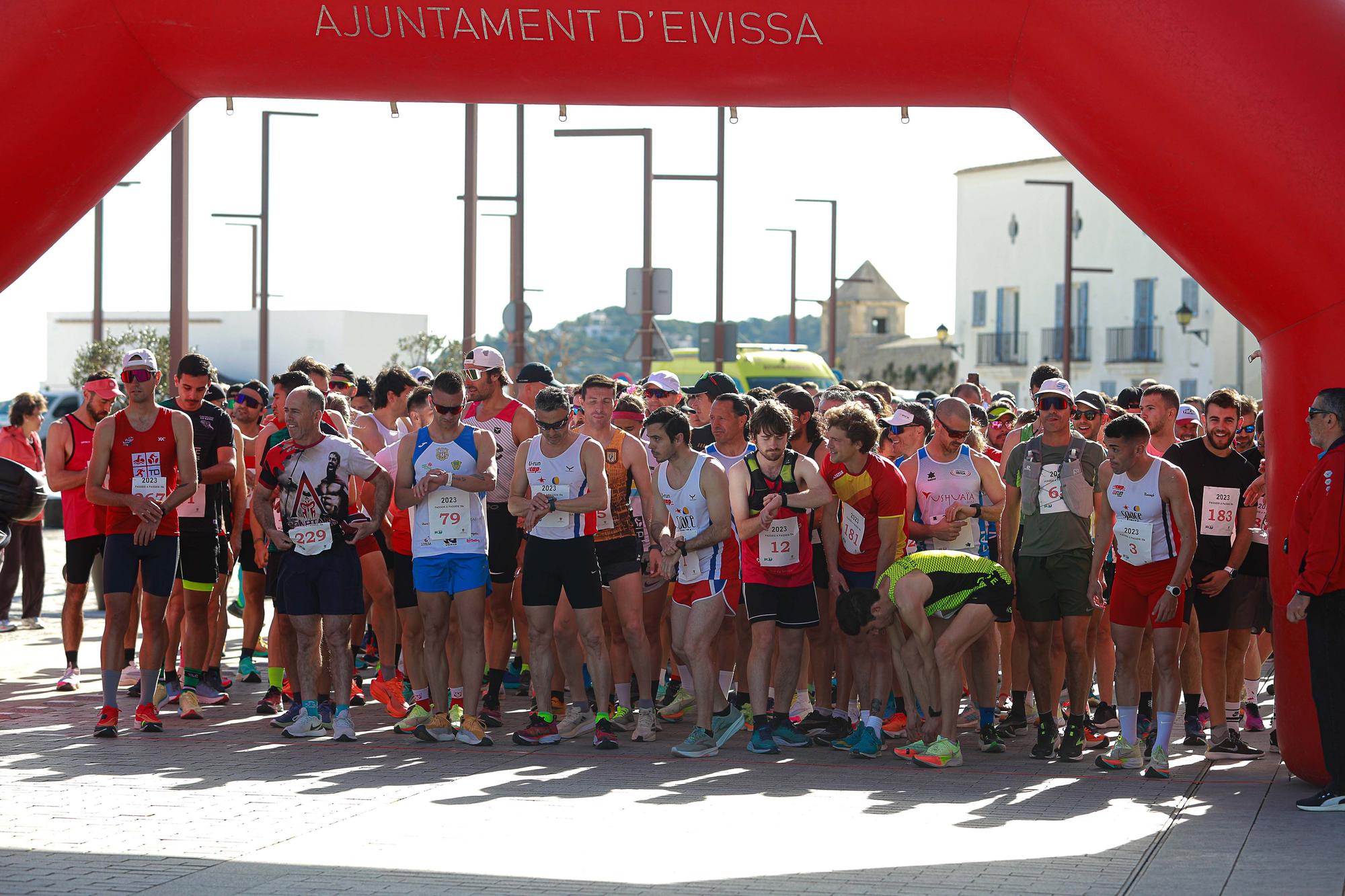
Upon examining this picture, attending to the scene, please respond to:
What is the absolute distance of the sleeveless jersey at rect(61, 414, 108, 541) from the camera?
11.0 metres

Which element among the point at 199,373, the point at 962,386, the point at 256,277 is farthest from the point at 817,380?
the point at 199,373

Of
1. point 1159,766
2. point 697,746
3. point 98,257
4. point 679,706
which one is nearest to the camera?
point 1159,766

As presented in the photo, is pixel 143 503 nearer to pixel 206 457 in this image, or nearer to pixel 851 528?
pixel 206 457

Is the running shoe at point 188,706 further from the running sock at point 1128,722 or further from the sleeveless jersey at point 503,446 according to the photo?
the running sock at point 1128,722

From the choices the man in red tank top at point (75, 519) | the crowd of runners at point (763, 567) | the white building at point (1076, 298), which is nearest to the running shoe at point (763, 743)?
the crowd of runners at point (763, 567)

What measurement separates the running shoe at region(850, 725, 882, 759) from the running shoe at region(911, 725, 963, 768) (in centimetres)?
32

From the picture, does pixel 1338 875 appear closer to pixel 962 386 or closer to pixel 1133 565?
pixel 1133 565

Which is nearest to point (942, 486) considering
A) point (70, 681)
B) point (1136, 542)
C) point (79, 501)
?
point (1136, 542)

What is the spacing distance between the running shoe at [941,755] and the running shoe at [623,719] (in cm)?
184

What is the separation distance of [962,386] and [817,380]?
60.4 ft

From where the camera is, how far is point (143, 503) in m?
9.20

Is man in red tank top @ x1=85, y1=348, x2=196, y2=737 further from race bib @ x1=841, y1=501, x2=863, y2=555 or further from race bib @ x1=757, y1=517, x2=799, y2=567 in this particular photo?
race bib @ x1=841, y1=501, x2=863, y2=555

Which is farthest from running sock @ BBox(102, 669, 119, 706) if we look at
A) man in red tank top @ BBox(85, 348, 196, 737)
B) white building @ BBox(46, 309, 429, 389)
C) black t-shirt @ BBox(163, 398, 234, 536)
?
white building @ BBox(46, 309, 429, 389)

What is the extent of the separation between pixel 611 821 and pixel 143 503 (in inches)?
143
